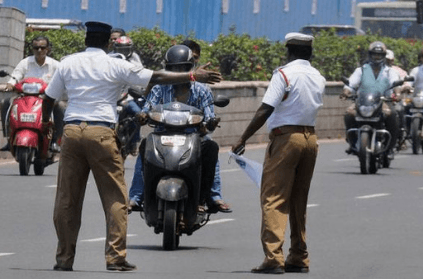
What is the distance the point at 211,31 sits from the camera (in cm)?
4522

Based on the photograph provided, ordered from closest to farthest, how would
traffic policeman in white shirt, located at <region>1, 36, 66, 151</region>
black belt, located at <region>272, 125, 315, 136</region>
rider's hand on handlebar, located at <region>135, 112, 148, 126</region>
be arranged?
black belt, located at <region>272, 125, 315, 136</region> < rider's hand on handlebar, located at <region>135, 112, 148, 126</region> < traffic policeman in white shirt, located at <region>1, 36, 66, 151</region>

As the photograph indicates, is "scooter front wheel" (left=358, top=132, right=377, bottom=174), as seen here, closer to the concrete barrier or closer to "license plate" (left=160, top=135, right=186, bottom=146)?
the concrete barrier

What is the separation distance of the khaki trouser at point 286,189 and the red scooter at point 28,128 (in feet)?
28.2

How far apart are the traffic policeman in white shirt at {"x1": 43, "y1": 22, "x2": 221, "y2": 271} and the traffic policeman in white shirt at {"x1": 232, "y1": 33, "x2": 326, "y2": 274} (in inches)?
20.8

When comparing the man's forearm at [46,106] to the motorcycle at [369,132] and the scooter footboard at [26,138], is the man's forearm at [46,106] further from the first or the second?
the motorcycle at [369,132]

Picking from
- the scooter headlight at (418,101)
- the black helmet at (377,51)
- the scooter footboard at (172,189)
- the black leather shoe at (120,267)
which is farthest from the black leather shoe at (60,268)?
the scooter headlight at (418,101)

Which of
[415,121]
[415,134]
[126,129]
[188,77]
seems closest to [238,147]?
[188,77]

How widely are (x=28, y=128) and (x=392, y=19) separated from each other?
31.9 metres

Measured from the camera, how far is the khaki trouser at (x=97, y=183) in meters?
11.2

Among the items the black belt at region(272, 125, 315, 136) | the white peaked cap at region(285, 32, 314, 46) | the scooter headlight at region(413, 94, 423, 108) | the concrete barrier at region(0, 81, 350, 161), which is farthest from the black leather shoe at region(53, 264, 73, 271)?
the scooter headlight at region(413, 94, 423, 108)

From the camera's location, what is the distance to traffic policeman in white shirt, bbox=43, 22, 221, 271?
1126 centimetres

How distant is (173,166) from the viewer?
42.2 ft

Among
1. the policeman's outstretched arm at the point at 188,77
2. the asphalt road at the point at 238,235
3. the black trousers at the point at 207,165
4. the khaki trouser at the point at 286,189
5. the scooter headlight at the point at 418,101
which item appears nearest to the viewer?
the policeman's outstretched arm at the point at 188,77

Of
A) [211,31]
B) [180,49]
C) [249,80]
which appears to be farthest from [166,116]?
[211,31]
